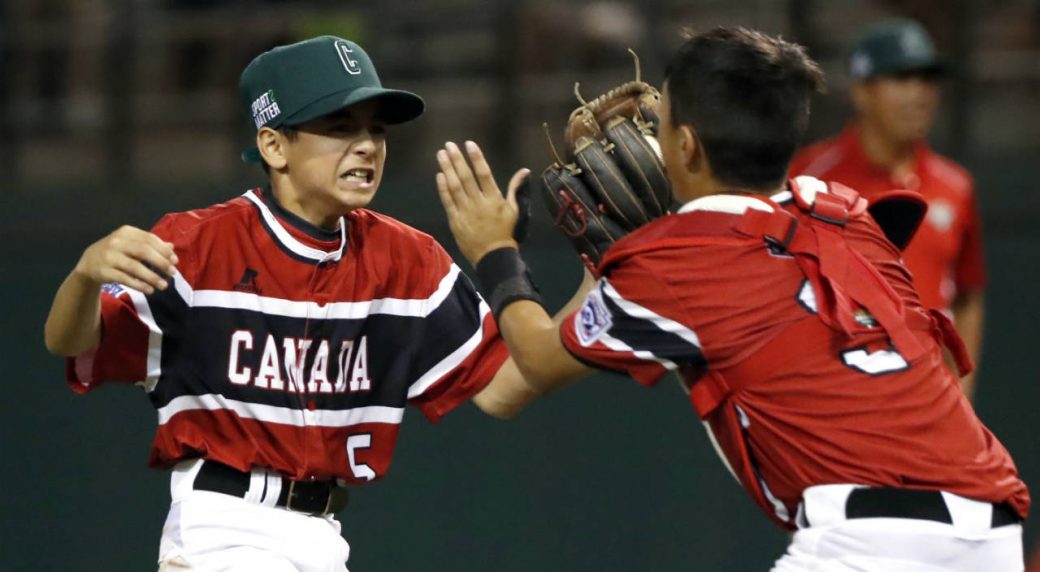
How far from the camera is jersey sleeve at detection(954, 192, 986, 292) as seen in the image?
19.4 ft

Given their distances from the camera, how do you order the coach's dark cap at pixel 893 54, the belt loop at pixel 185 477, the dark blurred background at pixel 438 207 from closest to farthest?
the belt loop at pixel 185 477 → the coach's dark cap at pixel 893 54 → the dark blurred background at pixel 438 207

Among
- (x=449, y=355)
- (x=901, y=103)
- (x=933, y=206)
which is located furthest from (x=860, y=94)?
(x=449, y=355)

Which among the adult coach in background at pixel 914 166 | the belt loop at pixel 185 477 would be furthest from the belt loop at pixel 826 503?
the adult coach in background at pixel 914 166

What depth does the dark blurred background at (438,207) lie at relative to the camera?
6.21 meters

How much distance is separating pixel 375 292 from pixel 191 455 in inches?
21.7

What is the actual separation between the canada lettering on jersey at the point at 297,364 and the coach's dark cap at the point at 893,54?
2847 millimetres

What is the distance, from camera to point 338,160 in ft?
11.8

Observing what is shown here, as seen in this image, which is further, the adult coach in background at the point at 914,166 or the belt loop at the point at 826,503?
the adult coach in background at the point at 914,166

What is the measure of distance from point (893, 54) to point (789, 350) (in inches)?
127

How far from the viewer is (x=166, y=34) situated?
25.0 feet

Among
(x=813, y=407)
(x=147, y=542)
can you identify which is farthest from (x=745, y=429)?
(x=147, y=542)

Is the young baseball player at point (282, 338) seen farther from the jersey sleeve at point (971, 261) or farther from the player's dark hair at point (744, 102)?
the jersey sleeve at point (971, 261)

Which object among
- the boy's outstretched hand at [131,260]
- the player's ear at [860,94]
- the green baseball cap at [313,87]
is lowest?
the player's ear at [860,94]

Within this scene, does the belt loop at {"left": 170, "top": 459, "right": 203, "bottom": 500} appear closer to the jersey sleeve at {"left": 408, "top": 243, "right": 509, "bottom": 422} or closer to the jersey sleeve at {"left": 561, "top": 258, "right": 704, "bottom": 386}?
the jersey sleeve at {"left": 408, "top": 243, "right": 509, "bottom": 422}
